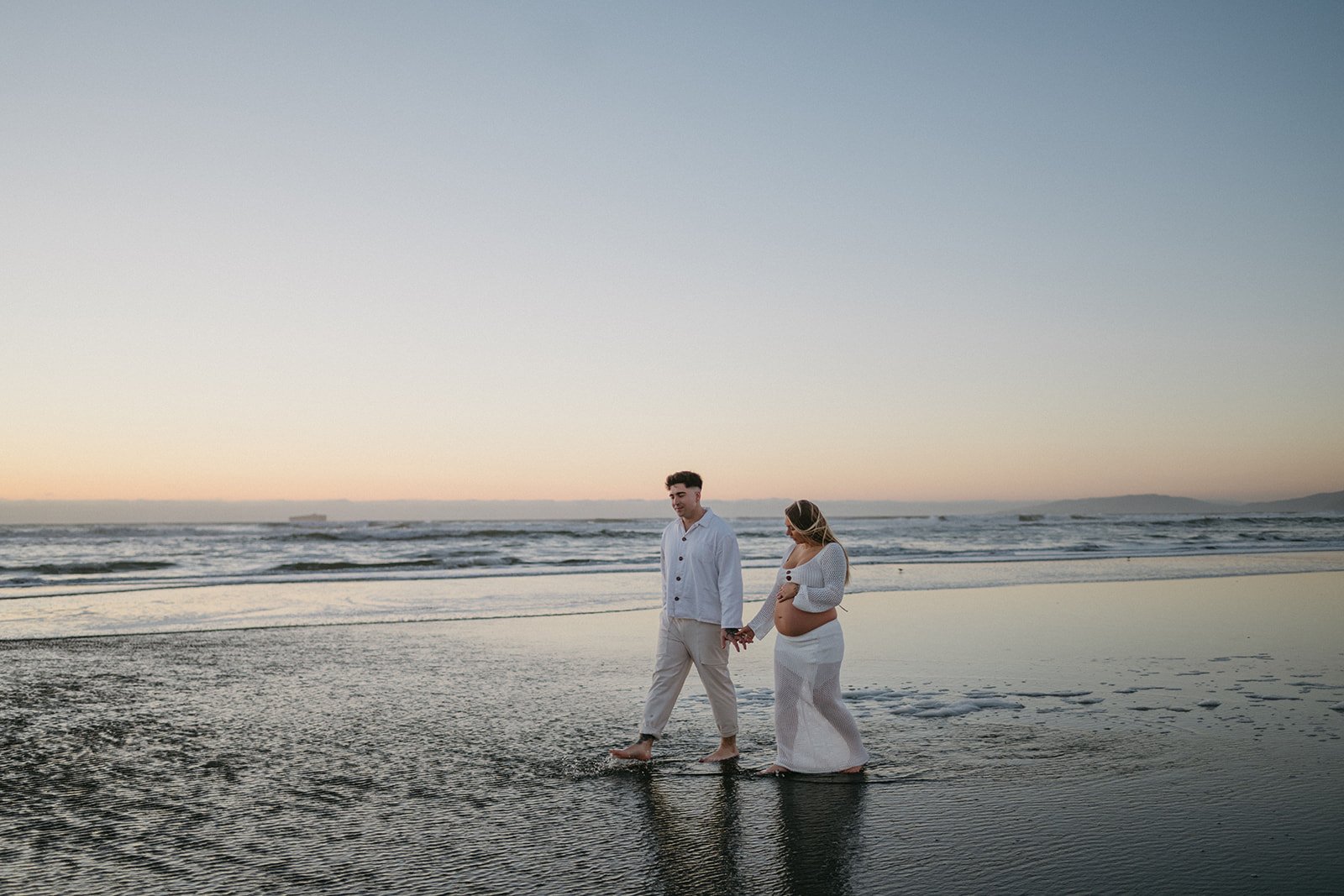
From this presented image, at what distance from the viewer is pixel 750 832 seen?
15.6 feet

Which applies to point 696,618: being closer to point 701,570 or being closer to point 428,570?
point 701,570

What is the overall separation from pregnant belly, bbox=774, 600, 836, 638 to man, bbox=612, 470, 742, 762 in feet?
0.91

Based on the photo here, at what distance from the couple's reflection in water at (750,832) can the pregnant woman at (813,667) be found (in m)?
0.14

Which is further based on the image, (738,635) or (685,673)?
(685,673)

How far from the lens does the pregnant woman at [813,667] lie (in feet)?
19.2

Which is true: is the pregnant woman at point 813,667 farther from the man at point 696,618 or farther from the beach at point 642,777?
the man at point 696,618

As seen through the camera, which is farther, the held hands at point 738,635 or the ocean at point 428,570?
the ocean at point 428,570

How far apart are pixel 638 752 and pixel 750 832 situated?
4.76 ft

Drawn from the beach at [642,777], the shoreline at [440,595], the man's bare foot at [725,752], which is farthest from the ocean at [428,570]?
the man's bare foot at [725,752]

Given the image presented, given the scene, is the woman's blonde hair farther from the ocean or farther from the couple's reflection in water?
the ocean

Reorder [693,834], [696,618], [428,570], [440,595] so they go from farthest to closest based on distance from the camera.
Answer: [428,570], [440,595], [696,618], [693,834]

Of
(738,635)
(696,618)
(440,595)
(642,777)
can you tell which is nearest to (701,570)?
(696,618)

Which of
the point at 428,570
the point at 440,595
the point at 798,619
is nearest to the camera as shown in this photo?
the point at 798,619

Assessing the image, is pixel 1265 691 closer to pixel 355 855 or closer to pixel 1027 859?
pixel 1027 859
